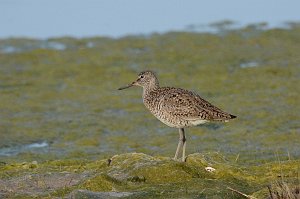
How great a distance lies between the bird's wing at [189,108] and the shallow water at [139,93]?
0.82 metres

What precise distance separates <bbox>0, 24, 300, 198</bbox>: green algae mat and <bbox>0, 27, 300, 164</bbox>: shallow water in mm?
19

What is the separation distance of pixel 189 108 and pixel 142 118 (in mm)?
3729

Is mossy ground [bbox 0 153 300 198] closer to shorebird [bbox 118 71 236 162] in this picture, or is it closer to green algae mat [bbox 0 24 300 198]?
green algae mat [bbox 0 24 300 198]

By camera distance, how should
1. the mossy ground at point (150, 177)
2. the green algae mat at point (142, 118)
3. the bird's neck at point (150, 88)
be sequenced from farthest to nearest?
the bird's neck at point (150, 88), the green algae mat at point (142, 118), the mossy ground at point (150, 177)

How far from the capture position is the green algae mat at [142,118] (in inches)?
315

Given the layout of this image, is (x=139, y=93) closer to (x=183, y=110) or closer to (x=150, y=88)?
(x=150, y=88)

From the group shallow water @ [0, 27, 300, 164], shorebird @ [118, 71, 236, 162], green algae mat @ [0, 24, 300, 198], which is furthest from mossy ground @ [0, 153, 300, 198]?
shallow water @ [0, 27, 300, 164]

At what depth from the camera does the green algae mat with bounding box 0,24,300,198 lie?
8008 mm

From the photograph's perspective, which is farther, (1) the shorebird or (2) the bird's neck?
(2) the bird's neck

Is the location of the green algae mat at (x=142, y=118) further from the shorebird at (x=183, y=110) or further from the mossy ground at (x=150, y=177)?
the shorebird at (x=183, y=110)

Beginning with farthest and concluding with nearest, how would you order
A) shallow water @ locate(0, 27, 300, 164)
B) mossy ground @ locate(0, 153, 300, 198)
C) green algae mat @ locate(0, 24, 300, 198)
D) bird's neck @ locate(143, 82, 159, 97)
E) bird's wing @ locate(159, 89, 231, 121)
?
shallow water @ locate(0, 27, 300, 164)
bird's neck @ locate(143, 82, 159, 97)
bird's wing @ locate(159, 89, 231, 121)
green algae mat @ locate(0, 24, 300, 198)
mossy ground @ locate(0, 153, 300, 198)

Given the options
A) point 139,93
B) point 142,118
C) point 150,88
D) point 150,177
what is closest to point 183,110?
point 150,88

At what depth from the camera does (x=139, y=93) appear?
1439 centimetres

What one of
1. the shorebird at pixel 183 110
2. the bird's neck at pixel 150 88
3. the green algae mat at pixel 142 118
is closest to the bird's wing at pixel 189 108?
the shorebird at pixel 183 110
